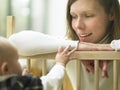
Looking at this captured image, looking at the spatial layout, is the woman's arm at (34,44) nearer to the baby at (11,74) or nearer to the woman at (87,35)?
the woman at (87,35)

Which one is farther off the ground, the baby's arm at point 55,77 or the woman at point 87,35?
the woman at point 87,35

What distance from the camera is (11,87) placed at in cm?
87

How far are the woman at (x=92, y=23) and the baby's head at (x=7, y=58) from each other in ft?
1.27

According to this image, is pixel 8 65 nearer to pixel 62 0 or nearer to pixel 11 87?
pixel 11 87

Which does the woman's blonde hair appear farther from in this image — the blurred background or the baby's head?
the blurred background

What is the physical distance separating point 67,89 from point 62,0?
0.71 m

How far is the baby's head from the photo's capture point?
853 millimetres

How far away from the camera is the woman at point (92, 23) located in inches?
49.9

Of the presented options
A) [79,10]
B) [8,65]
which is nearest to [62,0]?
[79,10]

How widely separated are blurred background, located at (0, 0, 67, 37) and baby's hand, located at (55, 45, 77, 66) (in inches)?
39.8

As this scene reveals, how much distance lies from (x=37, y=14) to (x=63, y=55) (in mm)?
1081

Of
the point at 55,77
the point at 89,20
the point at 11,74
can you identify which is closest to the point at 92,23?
the point at 89,20

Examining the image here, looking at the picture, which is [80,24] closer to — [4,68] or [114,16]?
[114,16]

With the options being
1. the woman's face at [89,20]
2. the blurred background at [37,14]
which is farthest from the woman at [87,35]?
the blurred background at [37,14]
